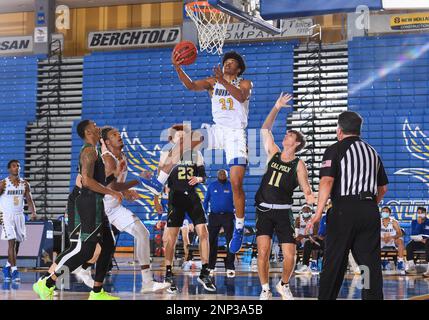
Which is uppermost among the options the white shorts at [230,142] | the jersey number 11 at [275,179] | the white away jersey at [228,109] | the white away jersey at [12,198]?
the white away jersey at [228,109]

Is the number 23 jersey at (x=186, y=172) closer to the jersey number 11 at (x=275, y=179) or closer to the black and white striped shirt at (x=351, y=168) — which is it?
the jersey number 11 at (x=275, y=179)

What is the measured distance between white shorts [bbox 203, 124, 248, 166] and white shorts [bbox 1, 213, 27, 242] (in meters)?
4.63

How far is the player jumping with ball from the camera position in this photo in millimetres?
9102

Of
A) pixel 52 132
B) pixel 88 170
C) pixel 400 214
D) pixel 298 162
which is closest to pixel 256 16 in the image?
pixel 298 162

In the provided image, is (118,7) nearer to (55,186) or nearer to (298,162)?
(55,186)

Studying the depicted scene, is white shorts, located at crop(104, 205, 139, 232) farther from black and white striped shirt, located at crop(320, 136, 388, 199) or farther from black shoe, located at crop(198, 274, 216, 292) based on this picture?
black and white striped shirt, located at crop(320, 136, 388, 199)

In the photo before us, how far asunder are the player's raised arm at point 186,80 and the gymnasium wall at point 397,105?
12694 millimetres

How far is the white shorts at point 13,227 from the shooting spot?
491 inches

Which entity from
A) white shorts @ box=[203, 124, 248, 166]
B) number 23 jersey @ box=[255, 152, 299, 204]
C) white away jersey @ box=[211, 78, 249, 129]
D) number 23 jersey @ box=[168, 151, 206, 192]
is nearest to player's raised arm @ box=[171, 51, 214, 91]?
white away jersey @ box=[211, 78, 249, 129]

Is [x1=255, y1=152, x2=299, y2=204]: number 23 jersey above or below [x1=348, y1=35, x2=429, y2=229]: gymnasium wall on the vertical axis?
below

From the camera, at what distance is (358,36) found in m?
22.9

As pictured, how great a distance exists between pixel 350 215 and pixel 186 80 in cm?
347

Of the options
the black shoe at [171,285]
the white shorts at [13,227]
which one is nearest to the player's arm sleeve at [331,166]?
the black shoe at [171,285]

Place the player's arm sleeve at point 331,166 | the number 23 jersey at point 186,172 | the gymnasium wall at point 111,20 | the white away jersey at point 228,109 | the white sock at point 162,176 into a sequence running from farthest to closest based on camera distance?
1. the gymnasium wall at point 111,20
2. the number 23 jersey at point 186,172
3. the white sock at point 162,176
4. the white away jersey at point 228,109
5. the player's arm sleeve at point 331,166
